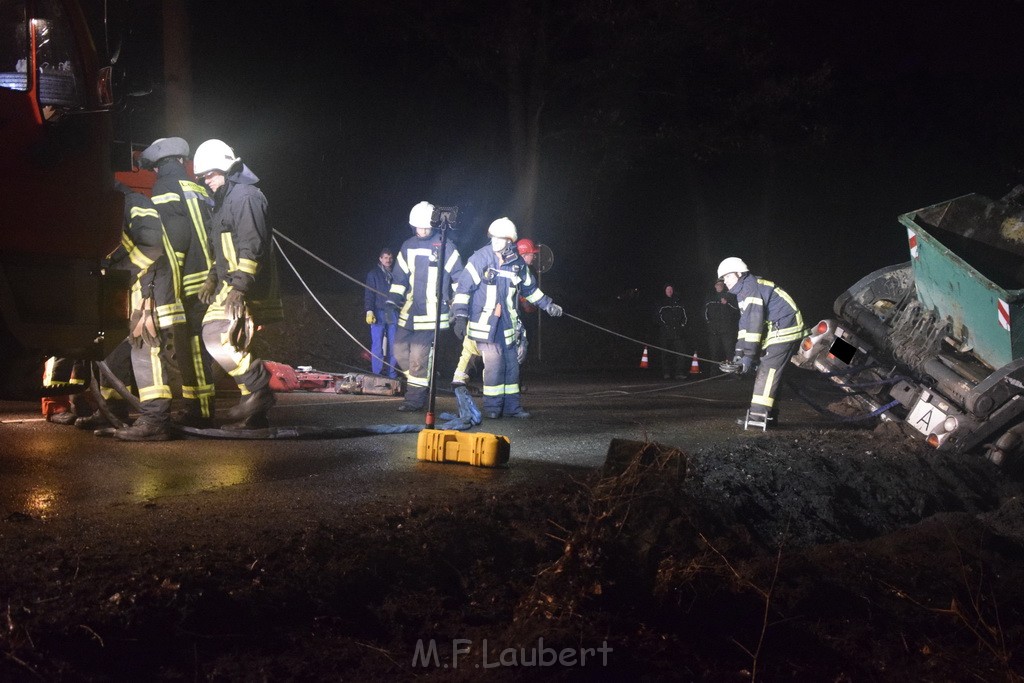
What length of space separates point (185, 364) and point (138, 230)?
3.87 feet

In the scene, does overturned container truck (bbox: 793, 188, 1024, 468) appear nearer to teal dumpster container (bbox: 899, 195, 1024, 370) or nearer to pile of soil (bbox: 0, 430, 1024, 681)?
teal dumpster container (bbox: 899, 195, 1024, 370)

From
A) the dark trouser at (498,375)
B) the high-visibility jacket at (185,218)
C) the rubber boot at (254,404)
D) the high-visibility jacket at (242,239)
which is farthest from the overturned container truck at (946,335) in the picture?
the high-visibility jacket at (185,218)

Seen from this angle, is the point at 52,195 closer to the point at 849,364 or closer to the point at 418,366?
the point at 418,366

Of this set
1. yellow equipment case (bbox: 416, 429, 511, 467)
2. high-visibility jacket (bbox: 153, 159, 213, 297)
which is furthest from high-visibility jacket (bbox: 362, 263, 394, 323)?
yellow equipment case (bbox: 416, 429, 511, 467)

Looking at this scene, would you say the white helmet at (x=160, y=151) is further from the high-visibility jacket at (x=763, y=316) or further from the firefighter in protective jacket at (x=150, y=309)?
the high-visibility jacket at (x=763, y=316)

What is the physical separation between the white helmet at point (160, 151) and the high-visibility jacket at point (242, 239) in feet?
1.41

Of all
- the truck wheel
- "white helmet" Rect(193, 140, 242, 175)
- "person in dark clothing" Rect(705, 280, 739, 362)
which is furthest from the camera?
"person in dark clothing" Rect(705, 280, 739, 362)

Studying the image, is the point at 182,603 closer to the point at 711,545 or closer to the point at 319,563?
the point at 319,563

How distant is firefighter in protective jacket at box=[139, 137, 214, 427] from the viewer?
7.23 meters

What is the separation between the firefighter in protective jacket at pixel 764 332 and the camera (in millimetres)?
9172

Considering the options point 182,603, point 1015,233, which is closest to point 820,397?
point 1015,233

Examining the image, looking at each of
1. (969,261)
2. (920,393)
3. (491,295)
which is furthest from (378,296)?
(969,261)

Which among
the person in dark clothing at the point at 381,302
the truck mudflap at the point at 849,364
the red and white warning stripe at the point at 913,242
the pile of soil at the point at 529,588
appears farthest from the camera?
the person in dark clothing at the point at 381,302

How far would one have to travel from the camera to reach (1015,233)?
8.40 meters
